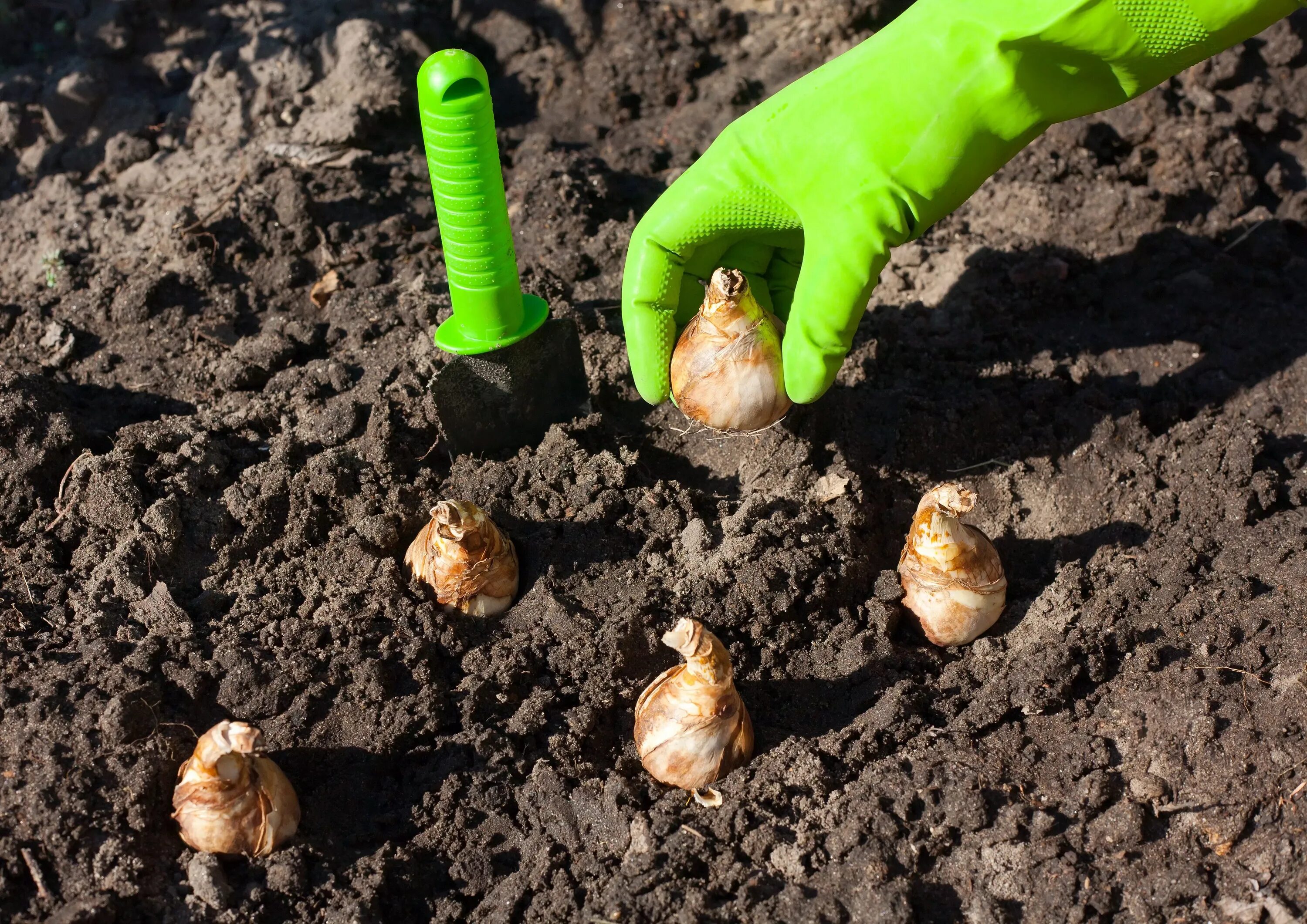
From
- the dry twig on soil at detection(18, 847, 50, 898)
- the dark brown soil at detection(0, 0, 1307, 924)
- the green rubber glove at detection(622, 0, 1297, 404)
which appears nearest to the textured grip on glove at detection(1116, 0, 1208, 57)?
the green rubber glove at detection(622, 0, 1297, 404)

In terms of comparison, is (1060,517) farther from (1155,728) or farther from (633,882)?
(633,882)

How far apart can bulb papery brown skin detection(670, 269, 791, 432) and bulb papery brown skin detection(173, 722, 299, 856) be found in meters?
1.22

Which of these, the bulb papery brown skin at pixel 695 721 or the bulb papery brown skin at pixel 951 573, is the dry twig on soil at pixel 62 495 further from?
the bulb papery brown skin at pixel 951 573

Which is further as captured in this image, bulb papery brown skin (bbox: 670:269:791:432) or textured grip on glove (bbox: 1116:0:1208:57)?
bulb papery brown skin (bbox: 670:269:791:432)

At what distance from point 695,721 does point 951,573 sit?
669 millimetres

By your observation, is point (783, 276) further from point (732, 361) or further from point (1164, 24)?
point (1164, 24)

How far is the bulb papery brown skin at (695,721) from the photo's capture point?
2137 mm

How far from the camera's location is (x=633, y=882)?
6.67ft

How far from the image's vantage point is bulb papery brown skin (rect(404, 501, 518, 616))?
238cm

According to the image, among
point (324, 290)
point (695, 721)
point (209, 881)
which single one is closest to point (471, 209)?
point (324, 290)

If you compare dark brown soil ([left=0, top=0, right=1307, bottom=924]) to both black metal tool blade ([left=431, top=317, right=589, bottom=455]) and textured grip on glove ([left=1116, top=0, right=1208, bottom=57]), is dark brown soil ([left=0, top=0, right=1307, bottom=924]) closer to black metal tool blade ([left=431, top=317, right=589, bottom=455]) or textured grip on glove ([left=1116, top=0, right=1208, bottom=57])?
black metal tool blade ([left=431, top=317, right=589, bottom=455])

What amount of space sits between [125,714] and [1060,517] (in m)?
2.16

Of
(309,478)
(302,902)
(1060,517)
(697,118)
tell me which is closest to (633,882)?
(302,902)

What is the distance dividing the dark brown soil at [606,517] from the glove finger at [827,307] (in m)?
0.33
